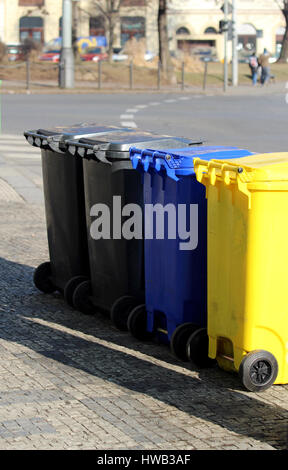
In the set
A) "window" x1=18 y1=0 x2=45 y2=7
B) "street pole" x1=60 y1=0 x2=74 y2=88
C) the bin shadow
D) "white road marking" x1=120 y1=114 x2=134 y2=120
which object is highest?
"window" x1=18 y1=0 x2=45 y2=7

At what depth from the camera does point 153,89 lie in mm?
37906

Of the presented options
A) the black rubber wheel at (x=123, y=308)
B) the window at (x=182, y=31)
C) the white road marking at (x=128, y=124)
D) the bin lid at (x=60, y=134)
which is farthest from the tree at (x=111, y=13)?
the black rubber wheel at (x=123, y=308)

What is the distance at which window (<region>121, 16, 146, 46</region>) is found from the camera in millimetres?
87812

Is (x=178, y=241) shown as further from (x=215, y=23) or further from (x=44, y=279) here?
(x=215, y=23)

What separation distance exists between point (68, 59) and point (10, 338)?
98.4 feet

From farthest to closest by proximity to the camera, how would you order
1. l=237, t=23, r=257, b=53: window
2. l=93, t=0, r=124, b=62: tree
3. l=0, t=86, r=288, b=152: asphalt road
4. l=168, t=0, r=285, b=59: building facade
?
l=237, t=23, r=257, b=53: window
l=168, t=0, r=285, b=59: building facade
l=93, t=0, r=124, b=62: tree
l=0, t=86, r=288, b=152: asphalt road

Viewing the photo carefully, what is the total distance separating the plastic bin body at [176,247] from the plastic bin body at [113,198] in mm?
208

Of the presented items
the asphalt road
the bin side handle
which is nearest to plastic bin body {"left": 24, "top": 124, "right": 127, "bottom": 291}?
the bin side handle

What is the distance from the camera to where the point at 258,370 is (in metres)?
4.82

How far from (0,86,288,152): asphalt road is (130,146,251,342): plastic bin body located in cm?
1080

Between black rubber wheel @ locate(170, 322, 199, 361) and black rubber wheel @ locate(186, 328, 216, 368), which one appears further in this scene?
black rubber wheel @ locate(170, 322, 199, 361)

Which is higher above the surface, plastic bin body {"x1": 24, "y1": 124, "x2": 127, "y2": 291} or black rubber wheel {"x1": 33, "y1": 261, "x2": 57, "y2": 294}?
plastic bin body {"x1": 24, "y1": 124, "x2": 127, "y2": 291}

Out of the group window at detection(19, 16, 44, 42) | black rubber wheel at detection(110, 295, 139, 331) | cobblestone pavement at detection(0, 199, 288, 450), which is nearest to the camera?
cobblestone pavement at detection(0, 199, 288, 450)

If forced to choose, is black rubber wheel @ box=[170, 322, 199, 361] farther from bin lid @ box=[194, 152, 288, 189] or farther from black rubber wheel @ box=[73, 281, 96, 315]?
black rubber wheel @ box=[73, 281, 96, 315]
